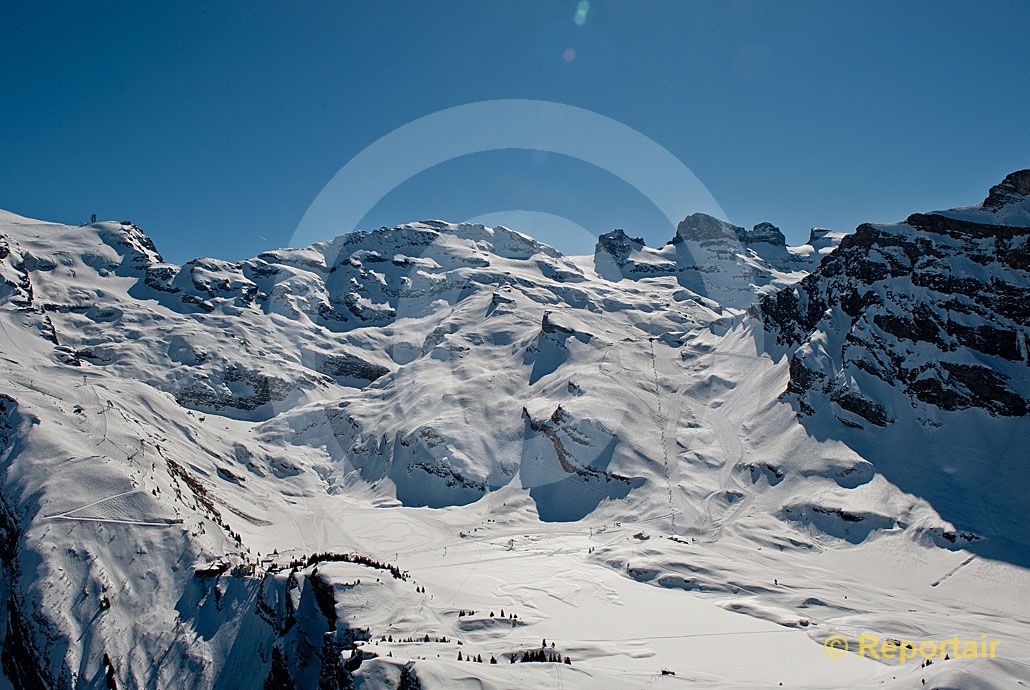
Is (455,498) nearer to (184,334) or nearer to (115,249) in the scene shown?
(184,334)

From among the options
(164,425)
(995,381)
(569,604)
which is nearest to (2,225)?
(164,425)

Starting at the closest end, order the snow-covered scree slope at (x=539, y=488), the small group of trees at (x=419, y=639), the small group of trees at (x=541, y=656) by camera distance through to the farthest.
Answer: the small group of trees at (x=541, y=656), the small group of trees at (x=419, y=639), the snow-covered scree slope at (x=539, y=488)

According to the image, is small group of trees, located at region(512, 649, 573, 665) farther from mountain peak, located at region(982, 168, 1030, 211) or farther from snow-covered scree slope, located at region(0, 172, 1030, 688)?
mountain peak, located at region(982, 168, 1030, 211)

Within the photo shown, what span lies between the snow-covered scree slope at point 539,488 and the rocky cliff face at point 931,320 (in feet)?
1.34

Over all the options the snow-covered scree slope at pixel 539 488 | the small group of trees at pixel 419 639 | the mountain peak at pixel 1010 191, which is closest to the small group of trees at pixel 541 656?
the snow-covered scree slope at pixel 539 488

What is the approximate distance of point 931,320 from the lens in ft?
291

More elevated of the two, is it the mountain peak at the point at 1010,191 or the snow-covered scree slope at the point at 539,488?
the mountain peak at the point at 1010,191

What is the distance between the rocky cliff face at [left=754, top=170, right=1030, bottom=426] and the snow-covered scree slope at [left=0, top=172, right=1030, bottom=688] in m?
0.41

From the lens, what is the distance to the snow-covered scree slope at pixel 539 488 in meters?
37.4

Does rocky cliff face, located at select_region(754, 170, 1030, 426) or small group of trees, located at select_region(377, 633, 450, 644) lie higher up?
rocky cliff face, located at select_region(754, 170, 1030, 426)

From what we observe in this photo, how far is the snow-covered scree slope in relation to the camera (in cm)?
3744

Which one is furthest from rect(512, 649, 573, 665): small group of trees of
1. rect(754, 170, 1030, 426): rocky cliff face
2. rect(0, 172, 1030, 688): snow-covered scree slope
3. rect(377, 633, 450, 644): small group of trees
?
rect(754, 170, 1030, 426): rocky cliff face

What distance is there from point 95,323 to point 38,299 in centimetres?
1511

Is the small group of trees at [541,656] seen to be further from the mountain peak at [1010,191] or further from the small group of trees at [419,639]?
the mountain peak at [1010,191]
